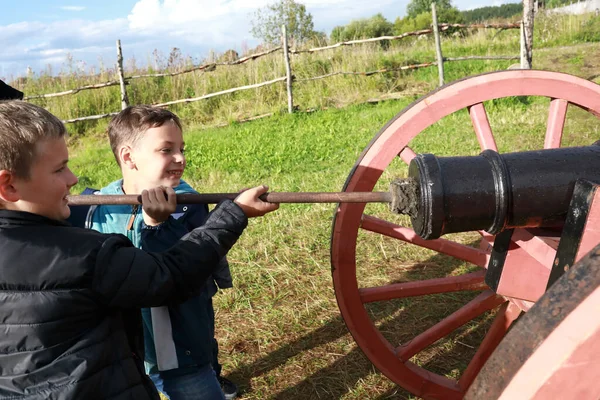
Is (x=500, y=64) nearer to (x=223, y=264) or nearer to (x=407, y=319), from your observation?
(x=407, y=319)

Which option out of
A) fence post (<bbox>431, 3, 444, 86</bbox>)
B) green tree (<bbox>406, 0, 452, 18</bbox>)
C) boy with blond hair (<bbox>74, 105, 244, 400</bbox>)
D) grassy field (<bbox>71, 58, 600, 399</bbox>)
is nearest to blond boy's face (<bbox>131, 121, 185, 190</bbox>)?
boy with blond hair (<bbox>74, 105, 244, 400</bbox>)

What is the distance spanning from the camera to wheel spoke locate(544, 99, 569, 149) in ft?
6.79

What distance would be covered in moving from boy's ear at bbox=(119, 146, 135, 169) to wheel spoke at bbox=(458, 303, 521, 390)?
59.7 inches

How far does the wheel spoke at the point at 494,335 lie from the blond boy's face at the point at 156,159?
1.35 meters

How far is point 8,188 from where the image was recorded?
128 centimetres

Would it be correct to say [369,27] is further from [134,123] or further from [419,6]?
[134,123]

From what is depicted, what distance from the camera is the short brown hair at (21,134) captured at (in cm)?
127

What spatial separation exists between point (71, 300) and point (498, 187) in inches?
43.3

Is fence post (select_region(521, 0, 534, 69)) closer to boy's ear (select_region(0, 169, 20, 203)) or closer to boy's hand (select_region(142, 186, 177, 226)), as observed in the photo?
boy's hand (select_region(142, 186, 177, 226))

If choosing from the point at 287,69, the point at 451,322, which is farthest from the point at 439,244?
the point at 287,69

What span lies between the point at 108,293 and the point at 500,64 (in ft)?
37.4

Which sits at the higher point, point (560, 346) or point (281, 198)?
point (281, 198)

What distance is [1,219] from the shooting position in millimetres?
1258

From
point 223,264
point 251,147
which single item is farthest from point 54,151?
point 251,147
